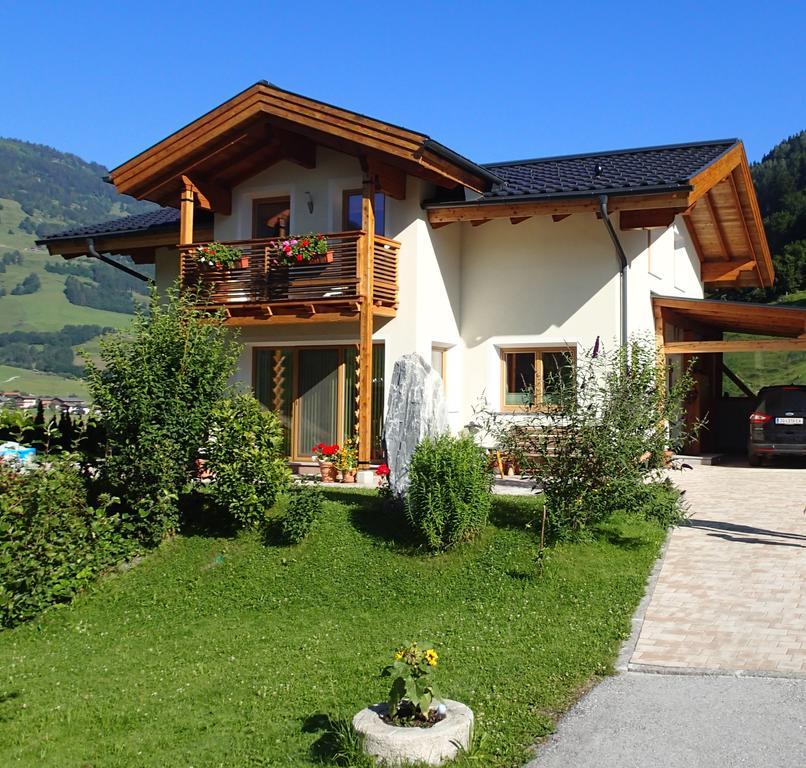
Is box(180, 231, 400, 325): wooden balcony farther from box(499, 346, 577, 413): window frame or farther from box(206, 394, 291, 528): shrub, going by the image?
box(206, 394, 291, 528): shrub

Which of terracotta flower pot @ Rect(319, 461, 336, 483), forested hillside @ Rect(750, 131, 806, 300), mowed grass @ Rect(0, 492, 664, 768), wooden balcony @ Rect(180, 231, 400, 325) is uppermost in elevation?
forested hillside @ Rect(750, 131, 806, 300)

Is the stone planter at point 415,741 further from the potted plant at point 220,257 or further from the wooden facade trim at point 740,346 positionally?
the wooden facade trim at point 740,346

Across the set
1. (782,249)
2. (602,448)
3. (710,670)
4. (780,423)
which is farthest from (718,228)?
(782,249)

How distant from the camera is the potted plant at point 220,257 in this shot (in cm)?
1596

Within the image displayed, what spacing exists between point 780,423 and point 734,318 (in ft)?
7.08

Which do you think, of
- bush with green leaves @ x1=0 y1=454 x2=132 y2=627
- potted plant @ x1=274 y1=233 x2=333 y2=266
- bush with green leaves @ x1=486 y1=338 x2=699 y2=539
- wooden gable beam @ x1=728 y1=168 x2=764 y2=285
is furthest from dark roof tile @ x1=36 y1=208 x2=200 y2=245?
wooden gable beam @ x1=728 y1=168 x2=764 y2=285

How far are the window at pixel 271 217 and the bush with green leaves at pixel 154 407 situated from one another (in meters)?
6.20

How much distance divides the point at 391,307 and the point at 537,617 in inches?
342

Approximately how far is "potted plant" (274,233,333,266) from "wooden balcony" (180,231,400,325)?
0.08m

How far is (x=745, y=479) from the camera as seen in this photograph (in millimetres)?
15562

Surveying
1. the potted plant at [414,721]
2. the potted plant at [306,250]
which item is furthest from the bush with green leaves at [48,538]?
the potted plant at [306,250]

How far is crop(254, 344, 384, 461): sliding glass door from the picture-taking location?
16.2m

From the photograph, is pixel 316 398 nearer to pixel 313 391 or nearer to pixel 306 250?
pixel 313 391

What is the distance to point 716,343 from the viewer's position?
1623 centimetres
